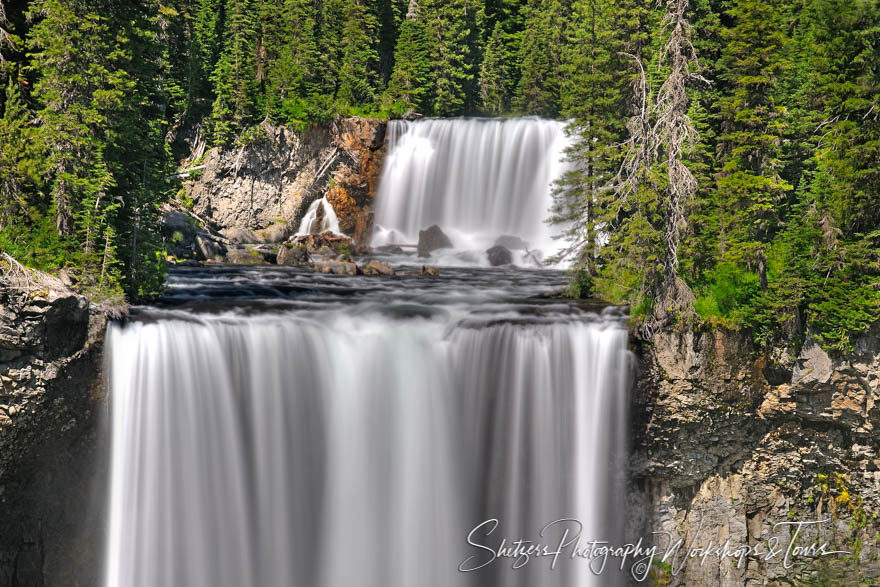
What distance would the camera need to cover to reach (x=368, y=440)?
1399cm

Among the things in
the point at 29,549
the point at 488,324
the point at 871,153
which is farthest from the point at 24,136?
the point at 871,153

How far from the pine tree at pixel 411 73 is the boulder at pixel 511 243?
45.3 feet

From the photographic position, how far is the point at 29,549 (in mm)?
12023

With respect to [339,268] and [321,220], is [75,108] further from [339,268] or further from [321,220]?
[321,220]

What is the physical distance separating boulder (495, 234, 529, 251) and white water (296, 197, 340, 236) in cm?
929

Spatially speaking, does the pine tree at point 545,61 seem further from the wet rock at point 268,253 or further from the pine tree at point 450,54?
the wet rock at point 268,253

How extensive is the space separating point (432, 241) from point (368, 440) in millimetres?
17976

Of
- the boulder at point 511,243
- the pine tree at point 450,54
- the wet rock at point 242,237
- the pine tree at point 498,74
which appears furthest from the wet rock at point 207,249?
the pine tree at point 498,74

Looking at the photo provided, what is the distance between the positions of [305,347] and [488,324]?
3.76m

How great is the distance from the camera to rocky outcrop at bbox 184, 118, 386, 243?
120 ft

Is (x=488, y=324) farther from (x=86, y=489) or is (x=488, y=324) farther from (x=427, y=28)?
(x=427, y=28)

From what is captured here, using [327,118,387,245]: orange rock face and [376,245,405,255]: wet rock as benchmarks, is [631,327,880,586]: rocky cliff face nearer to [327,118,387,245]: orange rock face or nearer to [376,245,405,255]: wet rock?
[376,245,405,255]: wet rock

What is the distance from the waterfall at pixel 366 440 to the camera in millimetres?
13125

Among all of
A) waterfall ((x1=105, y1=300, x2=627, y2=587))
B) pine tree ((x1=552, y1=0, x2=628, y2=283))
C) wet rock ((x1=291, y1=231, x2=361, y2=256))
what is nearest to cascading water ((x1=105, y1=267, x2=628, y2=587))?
waterfall ((x1=105, y1=300, x2=627, y2=587))
